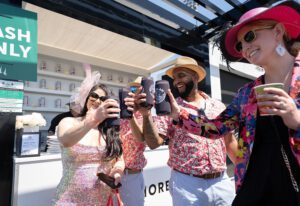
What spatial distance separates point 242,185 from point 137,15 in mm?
3430

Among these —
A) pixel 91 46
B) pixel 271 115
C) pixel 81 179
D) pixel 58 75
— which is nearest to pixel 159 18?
pixel 91 46

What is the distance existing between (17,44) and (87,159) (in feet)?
5.42

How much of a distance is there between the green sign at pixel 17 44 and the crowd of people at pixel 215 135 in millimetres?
1150

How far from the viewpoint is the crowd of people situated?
1.05m

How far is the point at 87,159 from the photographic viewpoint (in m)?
1.69

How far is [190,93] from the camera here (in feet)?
7.36

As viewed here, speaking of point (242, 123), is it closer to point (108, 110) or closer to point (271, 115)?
point (271, 115)

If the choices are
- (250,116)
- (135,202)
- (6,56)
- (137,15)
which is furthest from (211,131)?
(137,15)

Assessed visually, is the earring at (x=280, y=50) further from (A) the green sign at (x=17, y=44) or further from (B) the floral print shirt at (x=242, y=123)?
(A) the green sign at (x=17, y=44)

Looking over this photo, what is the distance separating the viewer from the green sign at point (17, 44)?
2516 mm

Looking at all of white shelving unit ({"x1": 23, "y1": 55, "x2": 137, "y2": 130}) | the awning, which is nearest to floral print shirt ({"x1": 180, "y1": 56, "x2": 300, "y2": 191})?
the awning

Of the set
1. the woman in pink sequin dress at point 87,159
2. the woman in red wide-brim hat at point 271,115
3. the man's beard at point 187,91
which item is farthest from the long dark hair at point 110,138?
the woman in red wide-brim hat at point 271,115

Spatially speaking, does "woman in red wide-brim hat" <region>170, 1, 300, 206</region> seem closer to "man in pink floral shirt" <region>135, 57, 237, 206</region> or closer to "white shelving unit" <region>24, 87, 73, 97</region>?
"man in pink floral shirt" <region>135, 57, 237, 206</region>

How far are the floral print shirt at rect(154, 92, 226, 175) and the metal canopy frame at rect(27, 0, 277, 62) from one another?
6.47 ft
